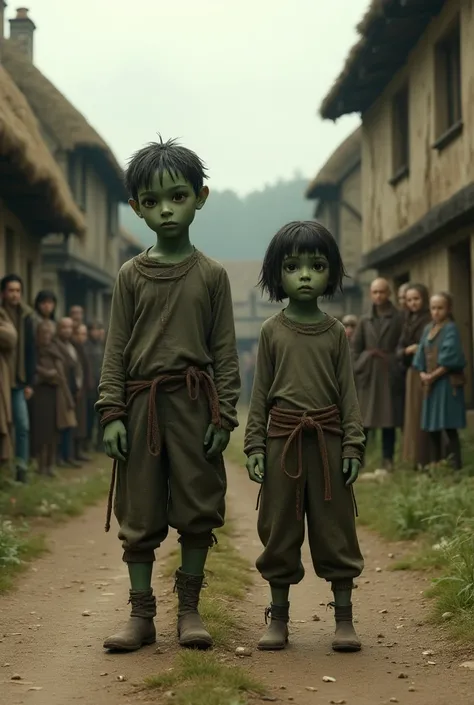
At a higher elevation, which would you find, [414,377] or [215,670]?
[414,377]

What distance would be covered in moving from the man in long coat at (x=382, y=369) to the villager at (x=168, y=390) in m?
6.68

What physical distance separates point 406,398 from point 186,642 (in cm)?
690

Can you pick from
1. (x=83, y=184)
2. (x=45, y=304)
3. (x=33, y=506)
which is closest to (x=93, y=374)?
(x=45, y=304)

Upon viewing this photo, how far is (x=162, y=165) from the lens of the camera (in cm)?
460

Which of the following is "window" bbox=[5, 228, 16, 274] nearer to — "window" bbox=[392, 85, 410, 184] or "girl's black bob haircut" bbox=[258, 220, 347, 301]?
"window" bbox=[392, 85, 410, 184]

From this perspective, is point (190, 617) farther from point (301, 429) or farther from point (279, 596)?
point (301, 429)

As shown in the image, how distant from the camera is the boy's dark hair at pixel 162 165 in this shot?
4.60 m

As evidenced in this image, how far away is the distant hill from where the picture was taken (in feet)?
318

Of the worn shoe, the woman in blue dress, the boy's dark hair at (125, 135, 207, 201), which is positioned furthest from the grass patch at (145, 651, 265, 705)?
the worn shoe

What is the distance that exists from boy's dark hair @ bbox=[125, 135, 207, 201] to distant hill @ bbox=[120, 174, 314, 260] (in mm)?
87690

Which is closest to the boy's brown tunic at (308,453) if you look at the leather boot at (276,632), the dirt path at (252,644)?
the leather boot at (276,632)

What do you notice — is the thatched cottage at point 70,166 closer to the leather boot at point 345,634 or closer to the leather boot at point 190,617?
the leather boot at point 190,617

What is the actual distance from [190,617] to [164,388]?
93cm

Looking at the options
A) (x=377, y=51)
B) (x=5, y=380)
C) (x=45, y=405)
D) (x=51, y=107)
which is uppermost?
(x=51, y=107)
